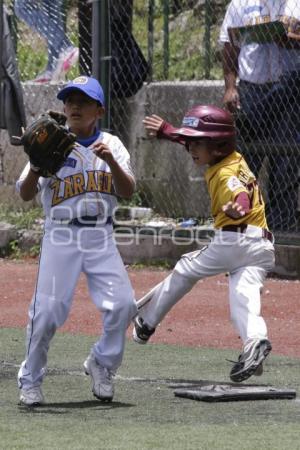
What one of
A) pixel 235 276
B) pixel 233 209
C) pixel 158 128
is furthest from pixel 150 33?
pixel 233 209

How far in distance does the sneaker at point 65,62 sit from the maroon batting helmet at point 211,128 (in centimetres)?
548

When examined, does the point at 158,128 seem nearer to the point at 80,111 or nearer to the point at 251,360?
the point at 80,111

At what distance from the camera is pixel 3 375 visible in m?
6.39

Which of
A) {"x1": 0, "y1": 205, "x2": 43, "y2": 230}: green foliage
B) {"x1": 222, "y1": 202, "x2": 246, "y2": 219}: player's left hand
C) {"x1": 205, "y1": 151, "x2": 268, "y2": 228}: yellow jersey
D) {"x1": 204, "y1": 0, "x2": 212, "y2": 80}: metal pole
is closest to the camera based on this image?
{"x1": 222, "y1": 202, "x2": 246, "y2": 219}: player's left hand

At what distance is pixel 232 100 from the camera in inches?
376

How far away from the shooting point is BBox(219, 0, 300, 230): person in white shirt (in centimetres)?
949

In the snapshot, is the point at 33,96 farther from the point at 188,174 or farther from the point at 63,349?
the point at 63,349

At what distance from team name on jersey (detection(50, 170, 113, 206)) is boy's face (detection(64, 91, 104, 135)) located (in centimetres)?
23

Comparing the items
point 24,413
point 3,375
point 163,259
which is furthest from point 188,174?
point 24,413

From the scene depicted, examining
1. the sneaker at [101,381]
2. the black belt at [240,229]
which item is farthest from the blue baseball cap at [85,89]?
the sneaker at [101,381]

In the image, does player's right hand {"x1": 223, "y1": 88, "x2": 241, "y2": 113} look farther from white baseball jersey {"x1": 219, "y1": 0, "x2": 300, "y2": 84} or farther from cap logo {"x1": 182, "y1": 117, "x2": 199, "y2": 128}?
cap logo {"x1": 182, "y1": 117, "x2": 199, "y2": 128}

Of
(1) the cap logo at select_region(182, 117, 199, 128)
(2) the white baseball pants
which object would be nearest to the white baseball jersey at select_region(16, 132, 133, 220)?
(1) the cap logo at select_region(182, 117, 199, 128)

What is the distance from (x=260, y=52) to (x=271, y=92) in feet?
1.07

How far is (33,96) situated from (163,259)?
2672 millimetres
